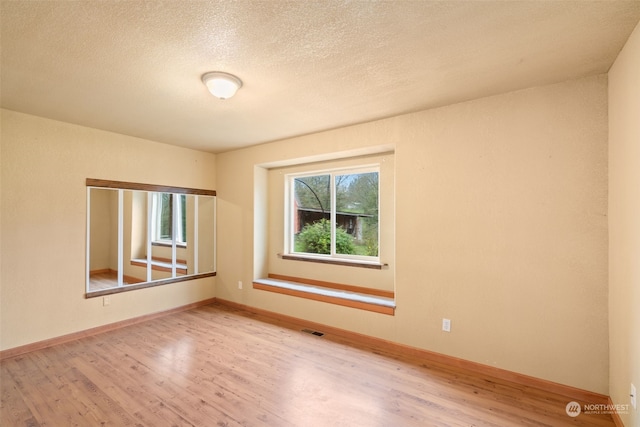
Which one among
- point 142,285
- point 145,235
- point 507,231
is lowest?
point 142,285

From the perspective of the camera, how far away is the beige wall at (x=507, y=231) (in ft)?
7.47

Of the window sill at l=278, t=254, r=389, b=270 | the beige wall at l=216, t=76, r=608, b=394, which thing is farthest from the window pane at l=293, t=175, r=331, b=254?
the beige wall at l=216, t=76, r=608, b=394

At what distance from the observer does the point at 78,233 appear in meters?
3.50

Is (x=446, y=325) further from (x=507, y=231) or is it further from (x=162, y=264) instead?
(x=162, y=264)

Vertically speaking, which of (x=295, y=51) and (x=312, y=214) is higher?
(x=295, y=51)

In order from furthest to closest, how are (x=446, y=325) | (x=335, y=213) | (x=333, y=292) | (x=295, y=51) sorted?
(x=335, y=213), (x=333, y=292), (x=446, y=325), (x=295, y=51)

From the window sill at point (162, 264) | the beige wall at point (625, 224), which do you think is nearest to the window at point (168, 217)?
the window sill at point (162, 264)

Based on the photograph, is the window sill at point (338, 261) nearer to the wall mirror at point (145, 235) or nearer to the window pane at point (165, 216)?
the wall mirror at point (145, 235)

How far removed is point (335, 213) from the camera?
14.2 ft

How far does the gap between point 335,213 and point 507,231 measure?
7.32 feet

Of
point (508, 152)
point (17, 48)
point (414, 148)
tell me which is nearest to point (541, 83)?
point (508, 152)

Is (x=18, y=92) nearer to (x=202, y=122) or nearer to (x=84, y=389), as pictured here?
(x=202, y=122)

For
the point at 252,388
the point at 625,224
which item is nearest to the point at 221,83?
the point at 252,388

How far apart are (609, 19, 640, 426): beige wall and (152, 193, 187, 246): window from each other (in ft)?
15.8
